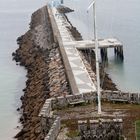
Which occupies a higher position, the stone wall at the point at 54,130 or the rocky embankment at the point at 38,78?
the stone wall at the point at 54,130

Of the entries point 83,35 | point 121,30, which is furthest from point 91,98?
point 121,30

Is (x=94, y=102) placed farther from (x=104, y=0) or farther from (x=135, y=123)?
(x=104, y=0)

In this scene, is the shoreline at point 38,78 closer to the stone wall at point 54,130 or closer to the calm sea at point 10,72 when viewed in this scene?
the calm sea at point 10,72

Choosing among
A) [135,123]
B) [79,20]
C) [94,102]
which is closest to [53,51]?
[94,102]

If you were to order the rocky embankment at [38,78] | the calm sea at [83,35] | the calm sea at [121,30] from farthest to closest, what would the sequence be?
the calm sea at [121,30] < the calm sea at [83,35] < the rocky embankment at [38,78]

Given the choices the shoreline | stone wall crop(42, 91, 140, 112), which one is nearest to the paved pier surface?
the shoreline

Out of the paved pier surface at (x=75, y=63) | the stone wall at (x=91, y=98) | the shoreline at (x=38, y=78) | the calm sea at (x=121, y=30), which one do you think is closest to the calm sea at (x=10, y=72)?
the shoreline at (x=38, y=78)

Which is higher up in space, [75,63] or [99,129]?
[99,129]

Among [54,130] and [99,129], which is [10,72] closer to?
[54,130]
